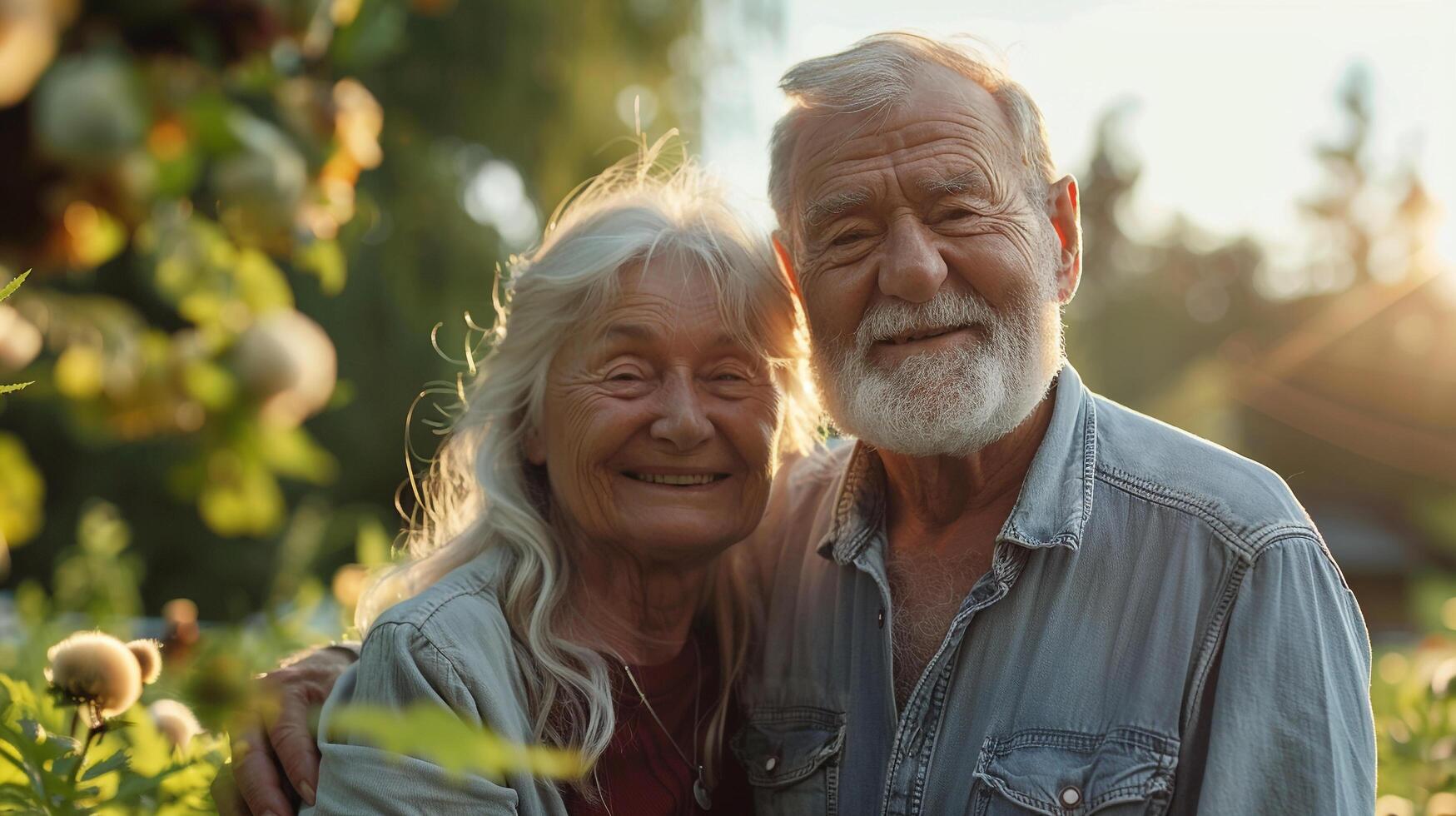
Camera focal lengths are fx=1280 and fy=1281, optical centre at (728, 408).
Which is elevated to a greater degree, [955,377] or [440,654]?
[955,377]

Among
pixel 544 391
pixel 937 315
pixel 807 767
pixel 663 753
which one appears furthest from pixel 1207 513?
pixel 544 391

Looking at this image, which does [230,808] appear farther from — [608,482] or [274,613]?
[274,613]

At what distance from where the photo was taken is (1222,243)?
47.1 m


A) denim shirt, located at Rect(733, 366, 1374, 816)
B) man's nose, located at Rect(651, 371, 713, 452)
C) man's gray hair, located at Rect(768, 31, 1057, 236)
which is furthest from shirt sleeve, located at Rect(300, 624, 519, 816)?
man's gray hair, located at Rect(768, 31, 1057, 236)

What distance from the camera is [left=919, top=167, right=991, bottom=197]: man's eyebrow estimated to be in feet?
7.80

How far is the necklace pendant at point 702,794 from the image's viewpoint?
2436 mm

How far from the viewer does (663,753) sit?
243 centimetres

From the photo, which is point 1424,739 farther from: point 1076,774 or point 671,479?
point 671,479

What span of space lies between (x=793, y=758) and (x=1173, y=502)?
0.85 metres

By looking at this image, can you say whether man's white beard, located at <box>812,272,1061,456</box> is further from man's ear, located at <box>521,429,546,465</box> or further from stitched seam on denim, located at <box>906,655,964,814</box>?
man's ear, located at <box>521,429,546,465</box>

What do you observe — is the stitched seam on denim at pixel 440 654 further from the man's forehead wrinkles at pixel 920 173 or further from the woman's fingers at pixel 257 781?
the man's forehead wrinkles at pixel 920 173

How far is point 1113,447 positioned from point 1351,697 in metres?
0.63

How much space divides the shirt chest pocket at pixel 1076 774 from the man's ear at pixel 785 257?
1.00 meters

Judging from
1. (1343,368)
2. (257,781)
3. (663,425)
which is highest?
(1343,368)
